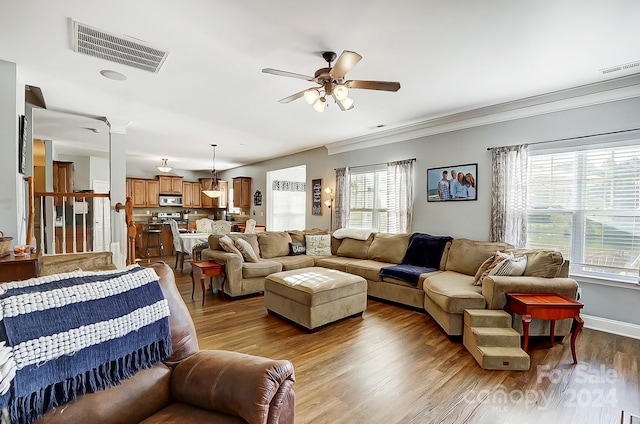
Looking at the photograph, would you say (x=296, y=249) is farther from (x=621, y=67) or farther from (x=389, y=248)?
(x=621, y=67)

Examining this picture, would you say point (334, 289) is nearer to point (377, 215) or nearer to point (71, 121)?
point (377, 215)

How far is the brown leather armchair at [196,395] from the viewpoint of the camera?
3.71 feet

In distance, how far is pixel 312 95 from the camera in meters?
2.71

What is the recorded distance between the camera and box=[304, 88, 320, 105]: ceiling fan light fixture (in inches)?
106

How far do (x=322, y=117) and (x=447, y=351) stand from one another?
11.3ft

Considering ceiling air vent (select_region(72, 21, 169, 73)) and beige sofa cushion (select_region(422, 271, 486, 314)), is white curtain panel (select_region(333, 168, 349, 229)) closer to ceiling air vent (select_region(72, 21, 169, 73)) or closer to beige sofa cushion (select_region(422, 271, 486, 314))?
beige sofa cushion (select_region(422, 271, 486, 314))

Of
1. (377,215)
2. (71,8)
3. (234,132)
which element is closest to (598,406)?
(377,215)

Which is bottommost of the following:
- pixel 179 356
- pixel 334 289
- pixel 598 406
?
pixel 598 406

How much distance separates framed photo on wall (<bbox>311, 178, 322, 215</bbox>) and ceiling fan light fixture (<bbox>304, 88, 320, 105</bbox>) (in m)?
3.91

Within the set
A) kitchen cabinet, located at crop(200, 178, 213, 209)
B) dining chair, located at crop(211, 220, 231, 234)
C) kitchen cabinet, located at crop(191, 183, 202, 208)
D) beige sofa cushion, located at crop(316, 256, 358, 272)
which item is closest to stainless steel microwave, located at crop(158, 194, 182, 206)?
kitchen cabinet, located at crop(191, 183, 202, 208)

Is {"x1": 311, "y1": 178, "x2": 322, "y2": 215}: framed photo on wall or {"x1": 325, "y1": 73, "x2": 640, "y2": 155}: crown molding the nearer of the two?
{"x1": 325, "y1": 73, "x2": 640, "y2": 155}: crown molding

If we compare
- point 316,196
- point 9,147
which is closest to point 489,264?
point 316,196

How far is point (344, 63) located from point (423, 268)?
302cm

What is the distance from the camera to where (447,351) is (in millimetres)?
2799
